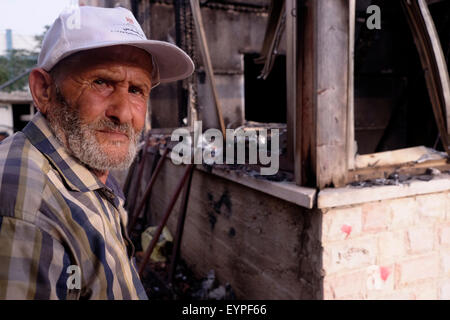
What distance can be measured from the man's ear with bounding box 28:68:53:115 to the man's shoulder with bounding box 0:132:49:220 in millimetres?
247

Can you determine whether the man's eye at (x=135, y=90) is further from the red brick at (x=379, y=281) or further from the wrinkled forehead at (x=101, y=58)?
the red brick at (x=379, y=281)

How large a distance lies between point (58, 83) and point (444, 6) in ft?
18.0

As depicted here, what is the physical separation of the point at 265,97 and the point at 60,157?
8.72 m

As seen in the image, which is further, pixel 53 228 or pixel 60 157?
pixel 60 157

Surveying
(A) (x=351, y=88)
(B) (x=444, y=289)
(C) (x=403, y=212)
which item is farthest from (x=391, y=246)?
(A) (x=351, y=88)

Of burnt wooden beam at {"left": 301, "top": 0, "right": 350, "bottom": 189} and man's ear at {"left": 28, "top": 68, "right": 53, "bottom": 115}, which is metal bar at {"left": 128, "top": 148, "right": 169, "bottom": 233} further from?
man's ear at {"left": 28, "top": 68, "right": 53, "bottom": 115}

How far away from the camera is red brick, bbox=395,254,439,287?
2.43m

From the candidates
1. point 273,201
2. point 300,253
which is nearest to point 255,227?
point 273,201

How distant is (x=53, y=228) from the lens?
2.85ft

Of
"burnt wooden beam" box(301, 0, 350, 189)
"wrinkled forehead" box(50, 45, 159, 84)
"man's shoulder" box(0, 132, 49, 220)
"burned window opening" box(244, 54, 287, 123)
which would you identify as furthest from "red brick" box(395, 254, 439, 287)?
"burned window opening" box(244, 54, 287, 123)

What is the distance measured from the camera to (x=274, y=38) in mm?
3373

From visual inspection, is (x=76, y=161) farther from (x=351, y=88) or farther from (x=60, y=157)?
(x=351, y=88)

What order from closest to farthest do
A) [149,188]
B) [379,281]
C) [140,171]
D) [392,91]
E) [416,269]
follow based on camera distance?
1. [379,281]
2. [416,269]
3. [149,188]
4. [140,171]
5. [392,91]
